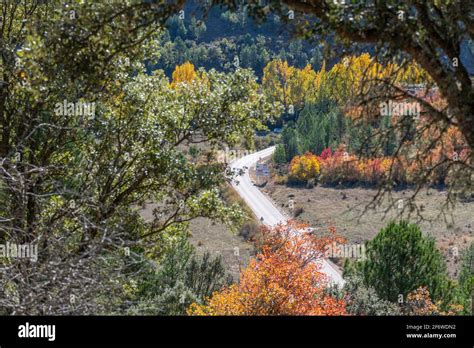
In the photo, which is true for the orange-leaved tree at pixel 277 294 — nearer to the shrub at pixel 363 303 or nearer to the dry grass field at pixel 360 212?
the shrub at pixel 363 303

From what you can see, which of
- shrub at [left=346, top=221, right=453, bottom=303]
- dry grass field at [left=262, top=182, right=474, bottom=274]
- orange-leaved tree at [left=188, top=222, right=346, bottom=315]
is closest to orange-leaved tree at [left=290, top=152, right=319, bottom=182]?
dry grass field at [left=262, top=182, right=474, bottom=274]

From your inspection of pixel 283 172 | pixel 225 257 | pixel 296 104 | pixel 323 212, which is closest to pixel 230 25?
pixel 296 104

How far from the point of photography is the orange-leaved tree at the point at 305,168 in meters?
64.4

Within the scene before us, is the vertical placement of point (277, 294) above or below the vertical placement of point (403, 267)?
above

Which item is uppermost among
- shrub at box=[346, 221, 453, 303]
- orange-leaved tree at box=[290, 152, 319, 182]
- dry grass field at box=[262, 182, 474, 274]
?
shrub at box=[346, 221, 453, 303]

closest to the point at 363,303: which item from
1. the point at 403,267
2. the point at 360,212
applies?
A: the point at 403,267

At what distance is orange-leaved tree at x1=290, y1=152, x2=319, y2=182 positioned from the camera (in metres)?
64.4

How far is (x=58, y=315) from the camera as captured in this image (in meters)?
4.50

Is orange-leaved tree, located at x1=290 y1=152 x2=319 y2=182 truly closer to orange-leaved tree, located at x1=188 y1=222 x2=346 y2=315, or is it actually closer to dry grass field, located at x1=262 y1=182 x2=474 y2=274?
dry grass field, located at x1=262 y1=182 x2=474 y2=274

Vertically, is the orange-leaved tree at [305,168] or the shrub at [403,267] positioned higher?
the shrub at [403,267]

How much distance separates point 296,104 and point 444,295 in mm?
62131

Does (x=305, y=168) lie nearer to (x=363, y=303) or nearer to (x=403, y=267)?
(x=403, y=267)

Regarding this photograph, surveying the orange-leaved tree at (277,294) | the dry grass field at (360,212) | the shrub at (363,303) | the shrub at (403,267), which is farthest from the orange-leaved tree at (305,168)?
the orange-leaved tree at (277,294)

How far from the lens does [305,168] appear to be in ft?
211
